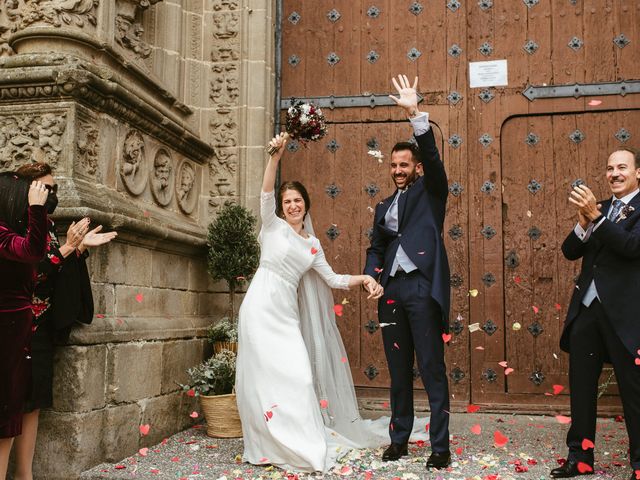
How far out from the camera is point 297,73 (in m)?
6.01

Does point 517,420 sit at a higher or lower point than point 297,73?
lower

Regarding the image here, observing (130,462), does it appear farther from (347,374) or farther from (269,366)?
(347,374)

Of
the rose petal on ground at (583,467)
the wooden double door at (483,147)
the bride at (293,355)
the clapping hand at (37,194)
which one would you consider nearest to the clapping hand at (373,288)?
the bride at (293,355)

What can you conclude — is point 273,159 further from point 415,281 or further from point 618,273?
point 618,273

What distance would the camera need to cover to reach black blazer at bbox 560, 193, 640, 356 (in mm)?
3512

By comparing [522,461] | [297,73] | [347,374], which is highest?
[297,73]

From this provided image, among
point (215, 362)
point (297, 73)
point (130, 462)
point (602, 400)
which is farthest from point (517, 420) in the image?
point (297, 73)

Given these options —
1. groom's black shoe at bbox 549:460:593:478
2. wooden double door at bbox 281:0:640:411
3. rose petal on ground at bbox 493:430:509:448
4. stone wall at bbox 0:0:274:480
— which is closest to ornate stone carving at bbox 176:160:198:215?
stone wall at bbox 0:0:274:480

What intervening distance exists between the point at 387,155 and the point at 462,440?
2471 mm

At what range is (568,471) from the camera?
3635 mm

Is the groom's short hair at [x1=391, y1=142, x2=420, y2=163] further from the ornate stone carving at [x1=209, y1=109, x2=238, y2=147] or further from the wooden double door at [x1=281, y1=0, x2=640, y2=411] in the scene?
the ornate stone carving at [x1=209, y1=109, x2=238, y2=147]

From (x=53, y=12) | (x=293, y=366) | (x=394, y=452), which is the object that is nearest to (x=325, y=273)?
(x=293, y=366)

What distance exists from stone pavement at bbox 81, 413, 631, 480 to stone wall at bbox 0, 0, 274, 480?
0.19m

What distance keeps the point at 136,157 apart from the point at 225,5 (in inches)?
77.6
